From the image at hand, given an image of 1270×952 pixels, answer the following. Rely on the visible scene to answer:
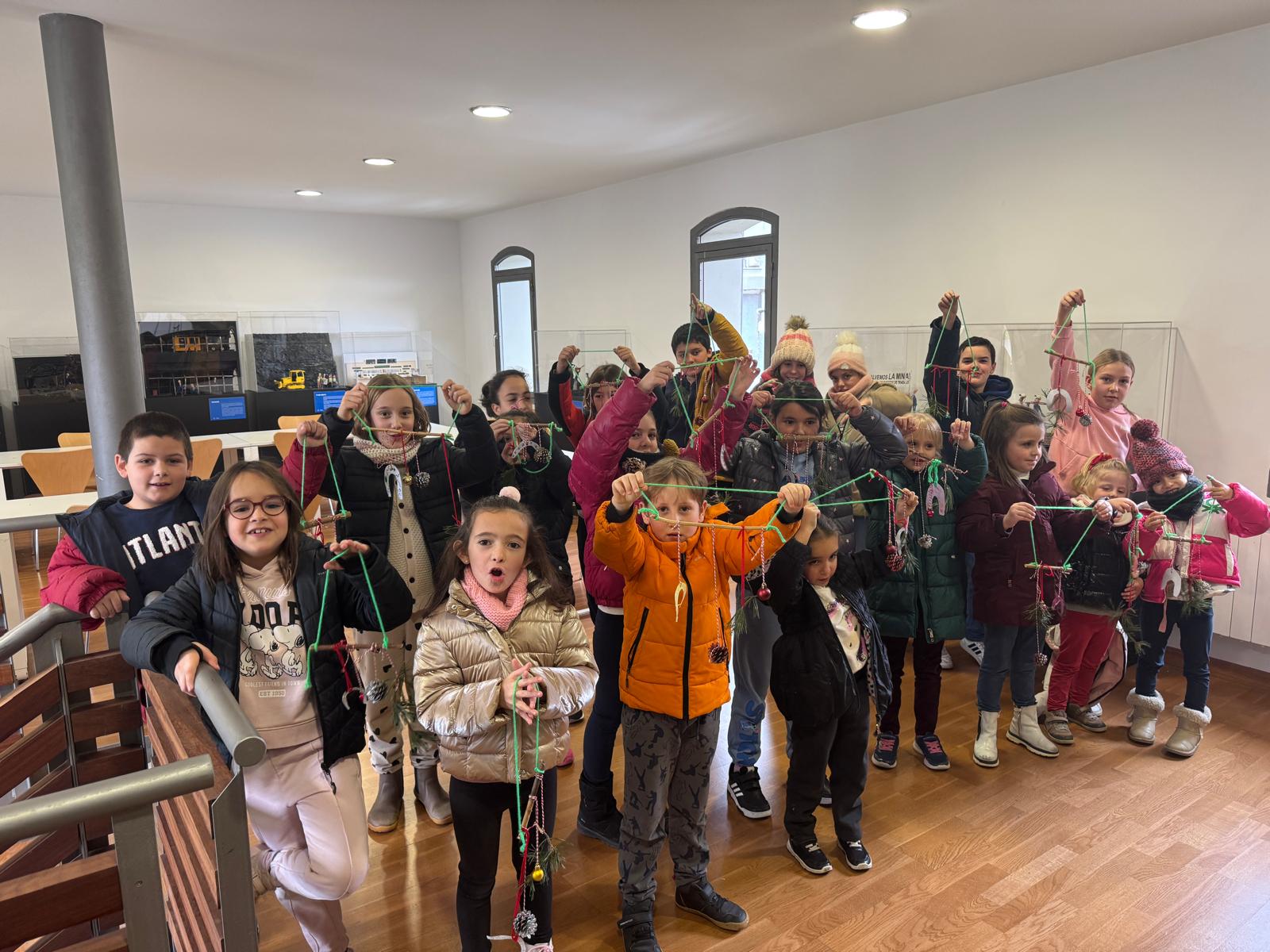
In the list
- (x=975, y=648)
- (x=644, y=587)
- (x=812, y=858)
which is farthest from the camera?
(x=975, y=648)

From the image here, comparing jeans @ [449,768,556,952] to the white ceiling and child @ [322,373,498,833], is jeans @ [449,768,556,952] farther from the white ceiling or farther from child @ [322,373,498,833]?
the white ceiling

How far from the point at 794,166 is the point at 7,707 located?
544 cm

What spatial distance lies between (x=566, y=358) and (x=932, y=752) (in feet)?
6.77

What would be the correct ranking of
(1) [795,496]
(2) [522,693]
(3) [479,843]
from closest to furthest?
(2) [522,693] < (3) [479,843] < (1) [795,496]

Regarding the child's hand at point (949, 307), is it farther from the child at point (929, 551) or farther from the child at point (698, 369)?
the child at point (698, 369)

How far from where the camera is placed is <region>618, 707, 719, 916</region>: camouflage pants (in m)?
2.09

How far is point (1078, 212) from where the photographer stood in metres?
4.29

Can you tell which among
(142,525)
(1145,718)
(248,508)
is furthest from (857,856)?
(142,525)

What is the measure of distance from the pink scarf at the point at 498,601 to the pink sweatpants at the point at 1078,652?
230cm

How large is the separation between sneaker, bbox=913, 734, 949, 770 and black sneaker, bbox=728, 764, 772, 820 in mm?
666

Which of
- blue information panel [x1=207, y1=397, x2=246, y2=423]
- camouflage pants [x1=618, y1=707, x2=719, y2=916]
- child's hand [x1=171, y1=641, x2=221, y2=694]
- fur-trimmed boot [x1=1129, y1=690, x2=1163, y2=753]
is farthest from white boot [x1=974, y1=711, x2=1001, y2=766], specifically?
blue information panel [x1=207, y1=397, x2=246, y2=423]

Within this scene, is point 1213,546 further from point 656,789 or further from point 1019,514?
point 656,789

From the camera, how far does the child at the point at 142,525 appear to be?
6.68 feet

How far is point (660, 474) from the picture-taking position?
82.3 inches
